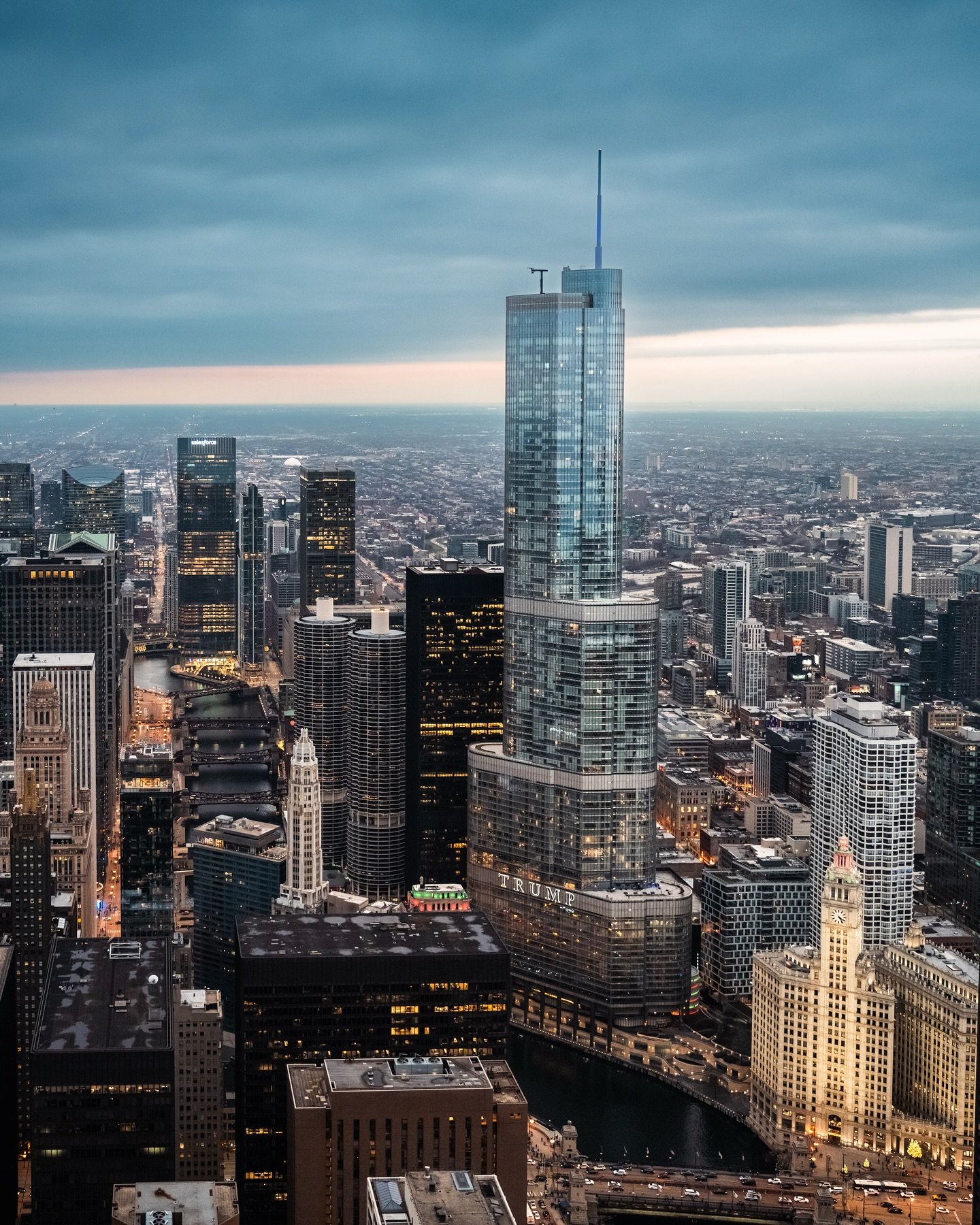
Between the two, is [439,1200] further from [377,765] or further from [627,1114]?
[377,765]

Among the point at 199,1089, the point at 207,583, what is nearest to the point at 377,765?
the point at 199,1089

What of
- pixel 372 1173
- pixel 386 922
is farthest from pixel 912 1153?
pixel 372 1173

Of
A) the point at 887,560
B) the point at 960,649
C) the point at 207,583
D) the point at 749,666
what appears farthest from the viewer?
the point at 207,583

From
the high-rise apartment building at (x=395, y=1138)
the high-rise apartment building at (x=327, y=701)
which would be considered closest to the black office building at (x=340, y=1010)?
the high-rise apartment building at (x=395, y=1138)

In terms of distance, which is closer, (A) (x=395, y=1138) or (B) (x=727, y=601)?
(A) (x=395, y=1138)

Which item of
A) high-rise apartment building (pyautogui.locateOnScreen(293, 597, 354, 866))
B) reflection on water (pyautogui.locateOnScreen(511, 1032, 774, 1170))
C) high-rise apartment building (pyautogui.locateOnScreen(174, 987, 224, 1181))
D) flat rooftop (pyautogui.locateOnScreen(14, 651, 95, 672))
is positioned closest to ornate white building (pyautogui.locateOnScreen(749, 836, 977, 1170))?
reflection on water (pyautogui.locateOnScreen(511, 1032, 774, 1170))

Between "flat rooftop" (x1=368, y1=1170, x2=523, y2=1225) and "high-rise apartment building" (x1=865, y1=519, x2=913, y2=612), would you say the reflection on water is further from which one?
"flat rooftop" (x1=368, y1=1170, x2=523, y2=1225)

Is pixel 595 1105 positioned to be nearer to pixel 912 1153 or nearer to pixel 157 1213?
pixel 912 1153
